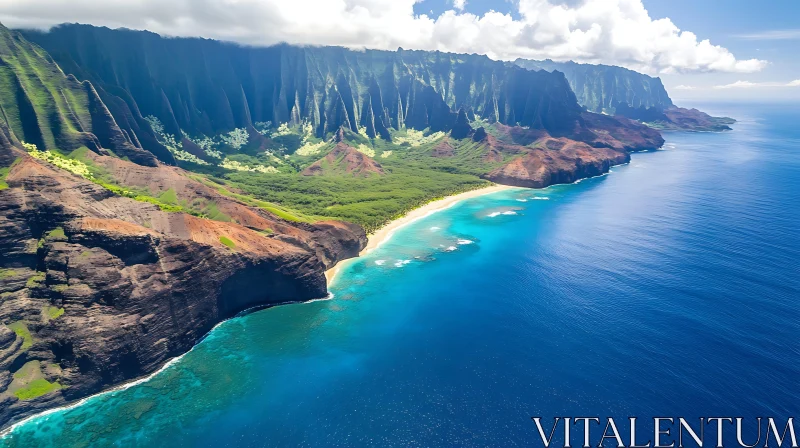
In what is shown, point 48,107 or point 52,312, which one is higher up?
point 48,107

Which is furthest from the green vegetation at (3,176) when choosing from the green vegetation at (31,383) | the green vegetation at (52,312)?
the green vegetation at (31,383)

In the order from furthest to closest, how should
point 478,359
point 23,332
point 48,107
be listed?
point 48,107
point 478,359
point 23,332

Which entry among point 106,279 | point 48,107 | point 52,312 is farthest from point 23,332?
point 48,107

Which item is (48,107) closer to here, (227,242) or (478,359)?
(227,242)

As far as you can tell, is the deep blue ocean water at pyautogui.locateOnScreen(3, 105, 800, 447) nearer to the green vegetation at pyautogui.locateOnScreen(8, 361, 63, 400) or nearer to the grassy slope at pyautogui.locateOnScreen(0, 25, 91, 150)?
the green vegetation at pyautogui.locateOnScreen(8, 361, 63, 400)

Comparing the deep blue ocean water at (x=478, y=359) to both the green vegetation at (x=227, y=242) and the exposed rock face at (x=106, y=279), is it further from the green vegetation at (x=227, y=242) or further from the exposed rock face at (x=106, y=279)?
the green vegetation at (x=227, y=242)

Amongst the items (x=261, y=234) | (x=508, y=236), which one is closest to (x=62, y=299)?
(x=261, y=234)

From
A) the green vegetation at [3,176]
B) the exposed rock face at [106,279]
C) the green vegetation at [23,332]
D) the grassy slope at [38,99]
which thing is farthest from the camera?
the grassy slope at [38,99]
